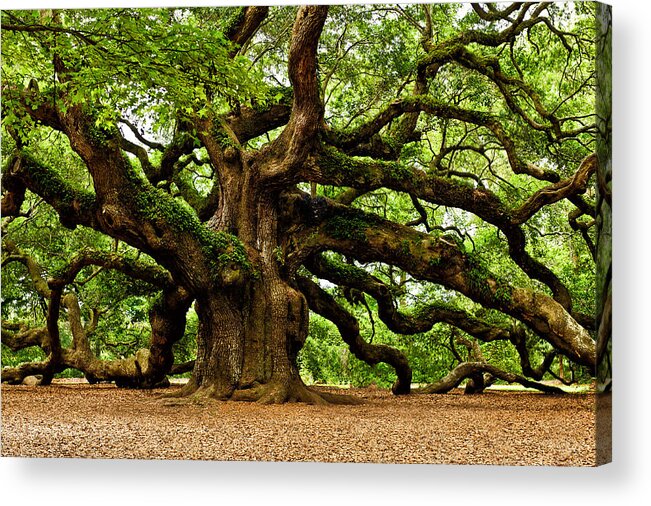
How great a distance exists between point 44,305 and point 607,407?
5684mm

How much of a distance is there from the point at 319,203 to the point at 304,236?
41cm

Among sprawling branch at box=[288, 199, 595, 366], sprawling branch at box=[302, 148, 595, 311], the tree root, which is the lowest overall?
the tree root

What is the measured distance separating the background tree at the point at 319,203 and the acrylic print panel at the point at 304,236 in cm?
3

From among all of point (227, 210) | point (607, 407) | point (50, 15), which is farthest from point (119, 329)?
point (607, 407)

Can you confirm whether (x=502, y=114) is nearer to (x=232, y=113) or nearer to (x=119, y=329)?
(x=232, y=113)

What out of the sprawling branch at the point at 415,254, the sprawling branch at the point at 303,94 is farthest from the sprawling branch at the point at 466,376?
the sprawling branch at the point at 303,94

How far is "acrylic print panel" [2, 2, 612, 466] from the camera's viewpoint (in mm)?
6832

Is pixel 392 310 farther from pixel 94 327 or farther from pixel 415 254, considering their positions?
Result: pixel 94 327

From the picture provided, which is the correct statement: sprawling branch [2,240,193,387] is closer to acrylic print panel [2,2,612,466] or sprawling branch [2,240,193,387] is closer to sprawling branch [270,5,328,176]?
acrylic print panel [2,2,612,466]

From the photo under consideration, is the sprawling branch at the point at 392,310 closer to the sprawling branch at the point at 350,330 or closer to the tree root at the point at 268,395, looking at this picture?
the sprawling branch at the point at 350,330

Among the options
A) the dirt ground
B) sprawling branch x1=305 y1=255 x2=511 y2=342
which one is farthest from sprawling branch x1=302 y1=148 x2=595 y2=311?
the dirt ground

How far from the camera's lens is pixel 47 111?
27.0 ft

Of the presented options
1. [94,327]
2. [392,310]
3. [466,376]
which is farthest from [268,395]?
[94,327]

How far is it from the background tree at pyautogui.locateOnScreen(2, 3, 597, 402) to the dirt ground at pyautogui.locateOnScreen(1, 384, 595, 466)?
0.55m
